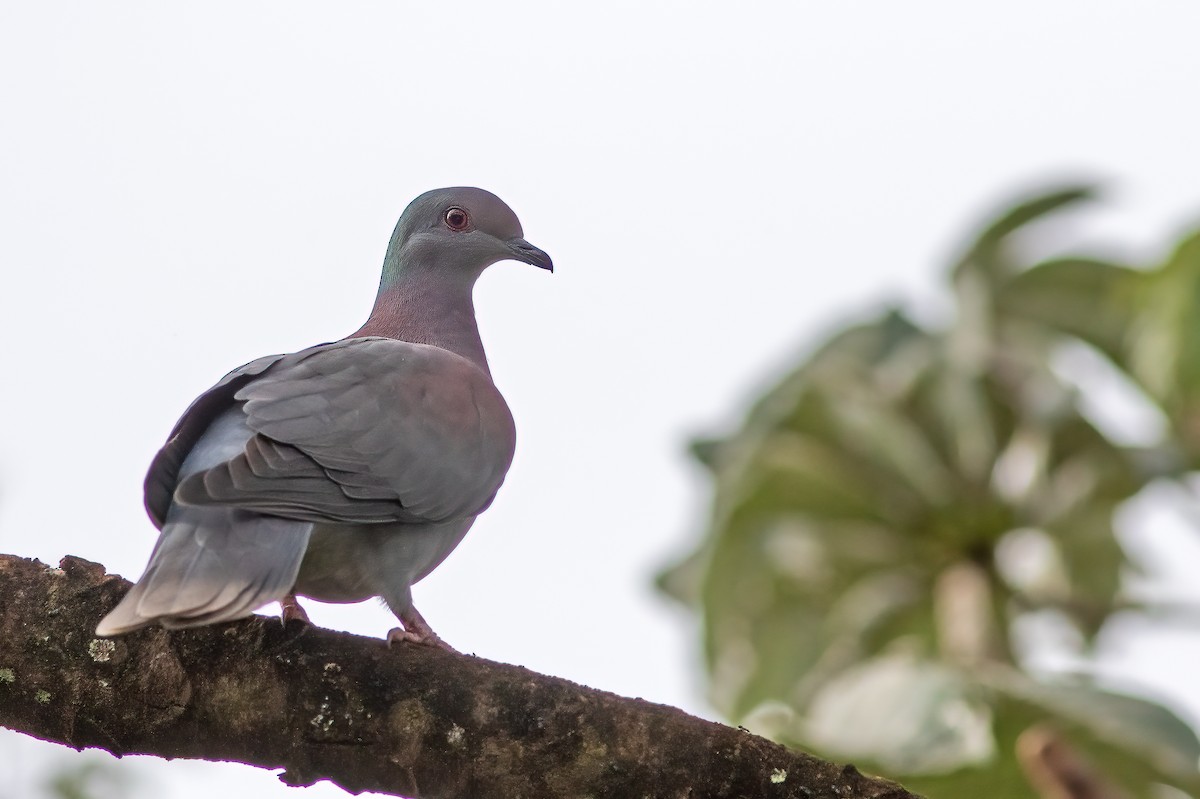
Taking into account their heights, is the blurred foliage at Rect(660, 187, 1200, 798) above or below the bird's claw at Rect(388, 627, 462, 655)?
above

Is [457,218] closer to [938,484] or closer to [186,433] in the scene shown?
[186,433]

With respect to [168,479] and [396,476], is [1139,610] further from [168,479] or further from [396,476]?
[168,479]

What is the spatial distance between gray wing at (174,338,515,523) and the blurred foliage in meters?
2.53

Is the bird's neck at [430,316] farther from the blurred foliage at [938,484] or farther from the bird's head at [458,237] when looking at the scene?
the blurred foliage at [938,484]

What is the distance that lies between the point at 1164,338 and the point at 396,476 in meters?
2.94

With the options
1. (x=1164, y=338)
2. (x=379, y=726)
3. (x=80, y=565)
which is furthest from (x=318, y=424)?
(x=1164, y=338)

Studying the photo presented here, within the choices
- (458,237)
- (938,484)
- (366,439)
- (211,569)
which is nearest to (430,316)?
(458,237)

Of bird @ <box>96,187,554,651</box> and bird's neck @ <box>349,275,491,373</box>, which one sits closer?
bird @ <box>96,187,554,651</box>

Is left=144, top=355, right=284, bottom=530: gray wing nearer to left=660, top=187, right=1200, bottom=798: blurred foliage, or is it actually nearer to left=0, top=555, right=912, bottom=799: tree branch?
left=0, top=555, right=912, bottom=799: tree branch

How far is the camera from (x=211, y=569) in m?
2.82

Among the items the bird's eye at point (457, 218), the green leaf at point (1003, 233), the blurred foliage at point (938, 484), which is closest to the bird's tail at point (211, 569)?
the bird's eye at point (457, 218)

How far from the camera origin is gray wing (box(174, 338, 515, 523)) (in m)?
3.10

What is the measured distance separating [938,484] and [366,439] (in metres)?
3.25

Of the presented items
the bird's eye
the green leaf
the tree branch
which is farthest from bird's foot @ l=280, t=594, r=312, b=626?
the green leaf
